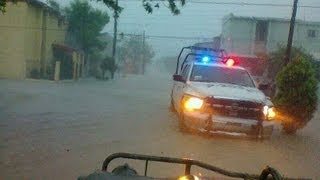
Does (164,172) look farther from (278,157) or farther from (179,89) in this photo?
(179,89)

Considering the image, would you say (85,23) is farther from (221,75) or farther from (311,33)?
(221,75)

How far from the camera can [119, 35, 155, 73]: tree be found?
9188 cm

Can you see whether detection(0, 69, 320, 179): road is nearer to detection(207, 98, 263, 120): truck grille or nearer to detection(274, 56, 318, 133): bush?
detection(274, 56, 318, 133): bush

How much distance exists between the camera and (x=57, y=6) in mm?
54656

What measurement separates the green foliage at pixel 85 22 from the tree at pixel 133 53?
1446 inches

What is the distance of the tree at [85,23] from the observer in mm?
52406

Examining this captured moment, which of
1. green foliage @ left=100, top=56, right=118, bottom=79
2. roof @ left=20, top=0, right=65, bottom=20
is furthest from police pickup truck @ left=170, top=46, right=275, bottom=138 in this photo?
green foliage @ left=100, top=56, right=118, bottom=79

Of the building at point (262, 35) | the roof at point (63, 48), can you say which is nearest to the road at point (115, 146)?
the roof at point (63, 48)

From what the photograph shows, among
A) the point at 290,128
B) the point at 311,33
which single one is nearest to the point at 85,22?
the point at 311,33

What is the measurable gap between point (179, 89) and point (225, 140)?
8.41 ft

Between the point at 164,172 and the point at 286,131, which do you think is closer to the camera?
the point at 164,172

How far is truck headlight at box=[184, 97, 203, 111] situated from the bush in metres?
3.32

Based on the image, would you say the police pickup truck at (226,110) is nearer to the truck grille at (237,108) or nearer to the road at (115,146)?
the truck grille at (237,108)

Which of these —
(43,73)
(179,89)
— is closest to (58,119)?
(179,89)
